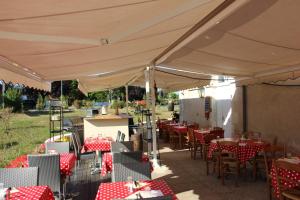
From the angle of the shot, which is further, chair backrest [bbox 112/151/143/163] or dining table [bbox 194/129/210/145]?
dining table [bbox 194/129/210/145]

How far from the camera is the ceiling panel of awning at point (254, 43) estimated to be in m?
4.21

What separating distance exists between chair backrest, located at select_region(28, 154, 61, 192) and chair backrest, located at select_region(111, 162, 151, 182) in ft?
4.47

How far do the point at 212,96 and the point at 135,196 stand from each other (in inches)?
488

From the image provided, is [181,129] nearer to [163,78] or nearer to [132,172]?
[163,78]

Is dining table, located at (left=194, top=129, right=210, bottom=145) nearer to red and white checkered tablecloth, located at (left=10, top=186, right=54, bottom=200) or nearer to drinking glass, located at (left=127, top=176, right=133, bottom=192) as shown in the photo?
drinking glass, located at (left=127, top=176, right=133, bottom=192)

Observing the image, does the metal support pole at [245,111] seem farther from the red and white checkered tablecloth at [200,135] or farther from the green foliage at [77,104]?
the green foliage at [77,104]

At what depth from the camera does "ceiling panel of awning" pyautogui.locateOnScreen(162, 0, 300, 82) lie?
421cm

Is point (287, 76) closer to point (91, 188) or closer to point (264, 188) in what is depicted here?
point (264, 188)

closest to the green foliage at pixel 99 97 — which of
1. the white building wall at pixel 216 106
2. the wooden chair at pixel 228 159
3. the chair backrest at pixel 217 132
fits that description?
the white building wall at pixel 216 106

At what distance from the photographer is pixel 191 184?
7691 mm

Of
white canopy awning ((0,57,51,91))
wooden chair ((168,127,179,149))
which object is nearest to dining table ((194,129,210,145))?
wooden chair ((168,127,179,149))

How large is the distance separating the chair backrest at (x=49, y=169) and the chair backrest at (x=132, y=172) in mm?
1361

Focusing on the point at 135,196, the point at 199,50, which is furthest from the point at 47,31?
the point at 199,50

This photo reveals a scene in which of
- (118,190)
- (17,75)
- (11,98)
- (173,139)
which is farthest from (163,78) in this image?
(11,98)
